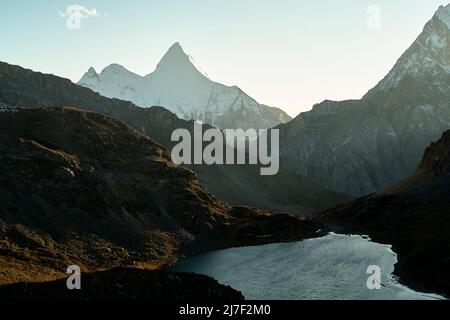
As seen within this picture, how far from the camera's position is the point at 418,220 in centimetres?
13950

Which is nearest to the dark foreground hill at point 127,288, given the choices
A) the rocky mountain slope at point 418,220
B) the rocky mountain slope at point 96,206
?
the rocky mountain slope at point 96,206

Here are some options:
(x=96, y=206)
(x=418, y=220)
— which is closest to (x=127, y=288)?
(x=96, y=206)

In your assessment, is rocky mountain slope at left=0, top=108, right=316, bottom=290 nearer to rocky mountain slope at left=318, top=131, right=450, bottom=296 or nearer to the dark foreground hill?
the dark foreground hill

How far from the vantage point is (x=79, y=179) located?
129875 mm

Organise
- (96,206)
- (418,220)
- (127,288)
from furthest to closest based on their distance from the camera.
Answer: (418,220) < (96,206) < (127,288)

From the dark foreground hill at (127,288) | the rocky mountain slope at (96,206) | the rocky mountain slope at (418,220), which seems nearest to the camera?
the dark foreground hill at (127,288)

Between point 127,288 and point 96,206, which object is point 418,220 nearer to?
point 96,206

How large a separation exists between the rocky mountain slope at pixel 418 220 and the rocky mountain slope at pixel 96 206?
22714 mm

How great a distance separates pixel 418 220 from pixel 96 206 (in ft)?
271

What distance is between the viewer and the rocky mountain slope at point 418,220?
82125 millimetres

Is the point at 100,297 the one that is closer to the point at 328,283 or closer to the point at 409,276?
the point at 328,283

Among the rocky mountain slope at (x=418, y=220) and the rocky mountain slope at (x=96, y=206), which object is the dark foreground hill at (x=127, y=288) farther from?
the rocky mountain slope at (x=418, y=220)
